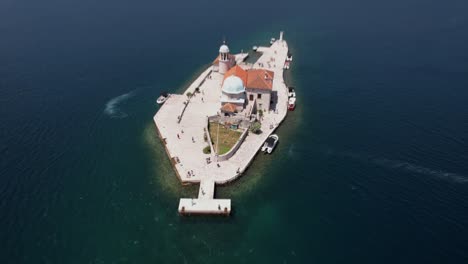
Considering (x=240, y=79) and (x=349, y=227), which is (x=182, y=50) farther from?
(x=349, y=227)

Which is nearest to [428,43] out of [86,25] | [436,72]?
[436,72]

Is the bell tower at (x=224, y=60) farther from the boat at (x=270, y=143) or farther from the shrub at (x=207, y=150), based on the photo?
the shrub at (x=207, y=150)

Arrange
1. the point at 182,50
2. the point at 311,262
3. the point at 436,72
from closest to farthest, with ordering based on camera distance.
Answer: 1. the point at 311,262
2. the point at 436,72
3. the point at 182,50

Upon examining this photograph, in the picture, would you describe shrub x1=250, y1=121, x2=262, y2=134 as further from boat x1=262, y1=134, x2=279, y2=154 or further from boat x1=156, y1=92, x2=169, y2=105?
boat x1=156, y1=92, x2=169, y2=105

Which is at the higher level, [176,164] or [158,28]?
[158,28]

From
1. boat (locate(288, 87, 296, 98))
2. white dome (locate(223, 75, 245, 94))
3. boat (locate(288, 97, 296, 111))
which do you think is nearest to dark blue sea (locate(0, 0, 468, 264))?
boat (locate(288, 97, 296, 111))

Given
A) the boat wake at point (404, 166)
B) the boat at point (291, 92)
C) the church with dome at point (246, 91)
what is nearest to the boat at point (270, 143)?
the church with dome at point (246, 91)

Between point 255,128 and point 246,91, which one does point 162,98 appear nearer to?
point 246,91
